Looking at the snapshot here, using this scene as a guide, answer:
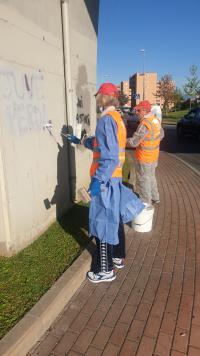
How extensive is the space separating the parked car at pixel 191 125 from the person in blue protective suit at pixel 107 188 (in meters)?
16.8

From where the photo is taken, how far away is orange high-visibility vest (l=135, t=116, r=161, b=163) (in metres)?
5.80

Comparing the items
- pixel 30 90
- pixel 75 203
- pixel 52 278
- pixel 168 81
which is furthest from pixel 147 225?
pixel 168 81

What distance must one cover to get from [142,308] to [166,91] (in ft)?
195

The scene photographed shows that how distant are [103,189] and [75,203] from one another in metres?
2.66

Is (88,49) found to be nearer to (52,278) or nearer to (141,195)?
(141,195)

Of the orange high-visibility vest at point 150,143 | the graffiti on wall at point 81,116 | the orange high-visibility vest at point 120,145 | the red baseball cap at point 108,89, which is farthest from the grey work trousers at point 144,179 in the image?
the red baseball cap at point 108,89

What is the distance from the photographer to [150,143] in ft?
19.4

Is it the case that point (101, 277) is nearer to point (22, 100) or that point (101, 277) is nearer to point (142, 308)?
point (142, 308)

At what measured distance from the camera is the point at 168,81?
62.4 m

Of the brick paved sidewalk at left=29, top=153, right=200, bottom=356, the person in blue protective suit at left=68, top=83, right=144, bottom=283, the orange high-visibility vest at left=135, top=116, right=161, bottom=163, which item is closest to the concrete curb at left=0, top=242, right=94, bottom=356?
the brick paved sidewalk at left=29, top=153, right=200, bottom=356

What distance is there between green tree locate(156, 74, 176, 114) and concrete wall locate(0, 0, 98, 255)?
54.6 meters

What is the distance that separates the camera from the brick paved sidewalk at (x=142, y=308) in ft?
9.80

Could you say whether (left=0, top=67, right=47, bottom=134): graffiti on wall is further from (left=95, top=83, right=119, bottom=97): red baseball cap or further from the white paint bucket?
the white paint bucket

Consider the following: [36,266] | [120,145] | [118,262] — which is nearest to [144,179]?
[118,262]
